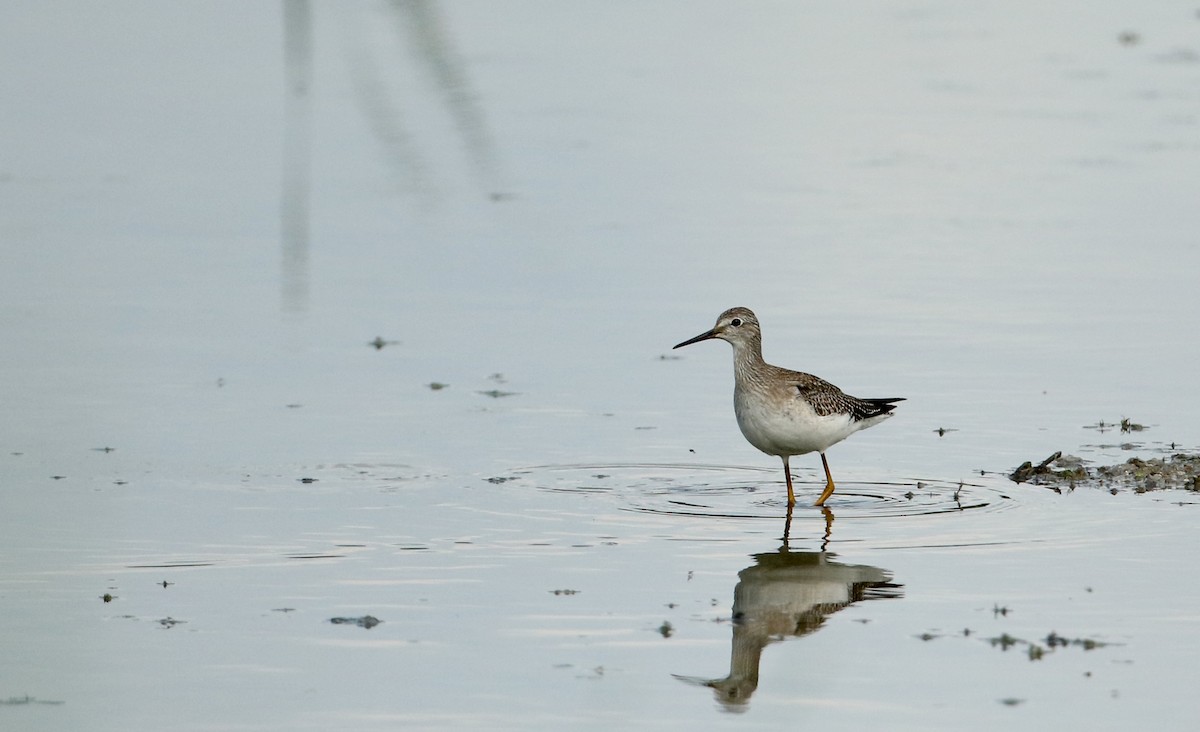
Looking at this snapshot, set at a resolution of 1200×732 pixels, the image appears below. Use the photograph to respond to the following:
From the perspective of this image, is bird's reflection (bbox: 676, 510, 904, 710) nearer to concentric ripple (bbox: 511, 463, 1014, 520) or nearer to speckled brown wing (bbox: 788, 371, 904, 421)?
concentric ripple (bbox: 511, 463, 1014, 520)

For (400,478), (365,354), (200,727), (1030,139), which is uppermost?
(1030,139)

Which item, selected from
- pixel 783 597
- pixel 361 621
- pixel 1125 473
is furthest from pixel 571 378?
pixel 361 621

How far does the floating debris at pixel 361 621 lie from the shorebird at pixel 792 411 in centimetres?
288

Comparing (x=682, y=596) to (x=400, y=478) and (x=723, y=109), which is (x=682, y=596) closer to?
(x=400, y=478)

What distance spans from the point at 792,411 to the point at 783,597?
2.16 meters

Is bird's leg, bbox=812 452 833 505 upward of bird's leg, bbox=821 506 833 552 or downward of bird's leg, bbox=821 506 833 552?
upward

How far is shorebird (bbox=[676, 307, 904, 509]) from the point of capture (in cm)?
984

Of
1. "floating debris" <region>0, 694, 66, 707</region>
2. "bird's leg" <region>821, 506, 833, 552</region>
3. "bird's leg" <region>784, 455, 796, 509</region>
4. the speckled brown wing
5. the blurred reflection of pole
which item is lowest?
"floating debris" <region>0, 694, 66, 707</region>

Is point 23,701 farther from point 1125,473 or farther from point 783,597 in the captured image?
point 1125,473

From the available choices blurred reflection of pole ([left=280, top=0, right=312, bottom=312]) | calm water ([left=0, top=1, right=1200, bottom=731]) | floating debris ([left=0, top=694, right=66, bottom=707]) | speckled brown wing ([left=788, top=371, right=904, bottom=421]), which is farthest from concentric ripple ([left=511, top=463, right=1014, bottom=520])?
blurred reflection of pole ([left=280, top=0, right=312, bottom=312])

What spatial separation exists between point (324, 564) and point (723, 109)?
40.6ft

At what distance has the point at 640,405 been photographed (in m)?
11.4

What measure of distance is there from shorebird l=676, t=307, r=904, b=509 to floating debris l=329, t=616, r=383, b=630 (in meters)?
2.88

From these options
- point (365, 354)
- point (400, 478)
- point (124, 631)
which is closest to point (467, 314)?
point (365, 354)
